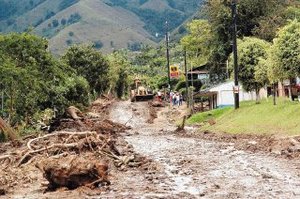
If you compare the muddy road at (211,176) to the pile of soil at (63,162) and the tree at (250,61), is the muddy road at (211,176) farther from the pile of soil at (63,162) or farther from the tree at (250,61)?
the tree at (250,61)

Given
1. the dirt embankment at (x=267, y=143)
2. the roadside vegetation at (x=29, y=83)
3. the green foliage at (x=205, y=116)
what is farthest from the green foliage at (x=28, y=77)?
the dirt embankment at (x=267, y=143)

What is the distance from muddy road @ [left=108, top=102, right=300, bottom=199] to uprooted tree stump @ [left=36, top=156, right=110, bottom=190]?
0.80 m

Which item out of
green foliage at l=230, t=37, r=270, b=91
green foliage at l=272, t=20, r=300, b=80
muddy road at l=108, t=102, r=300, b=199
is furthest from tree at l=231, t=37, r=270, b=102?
muddy road at l=108, t=102, r=300, b=199

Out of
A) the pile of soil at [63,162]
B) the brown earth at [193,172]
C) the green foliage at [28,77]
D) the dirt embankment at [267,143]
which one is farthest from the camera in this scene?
the green foliage at [28,77]

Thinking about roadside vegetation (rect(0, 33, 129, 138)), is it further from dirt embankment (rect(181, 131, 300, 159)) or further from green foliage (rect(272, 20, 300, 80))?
green foliage (rect(272, 20, 300, 80))

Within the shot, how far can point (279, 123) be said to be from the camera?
33.0m

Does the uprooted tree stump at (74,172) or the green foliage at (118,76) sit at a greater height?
the green foliage at (118,76)

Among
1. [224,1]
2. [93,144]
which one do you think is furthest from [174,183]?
[224,1]

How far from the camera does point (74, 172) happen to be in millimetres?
17641

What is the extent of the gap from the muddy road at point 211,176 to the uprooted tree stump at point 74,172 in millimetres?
799

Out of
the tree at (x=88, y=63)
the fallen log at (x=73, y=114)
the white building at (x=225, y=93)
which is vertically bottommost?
the fallen log at (x=73, y=114)

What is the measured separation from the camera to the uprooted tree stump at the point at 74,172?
1761 centimetres

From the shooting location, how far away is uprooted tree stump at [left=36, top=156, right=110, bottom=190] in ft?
57.8

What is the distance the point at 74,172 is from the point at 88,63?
77220mm
